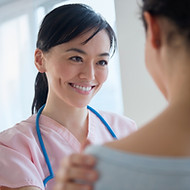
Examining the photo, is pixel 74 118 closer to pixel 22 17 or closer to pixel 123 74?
pixel 123 74

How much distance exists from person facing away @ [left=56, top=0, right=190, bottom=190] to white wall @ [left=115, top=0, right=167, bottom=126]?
1560mm

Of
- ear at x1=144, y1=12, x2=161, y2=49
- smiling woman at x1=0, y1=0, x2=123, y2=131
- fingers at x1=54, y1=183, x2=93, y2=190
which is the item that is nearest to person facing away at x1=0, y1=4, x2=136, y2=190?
fingers at x1=54, y1=183, x2=93, y2=190

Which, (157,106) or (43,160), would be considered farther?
(157,106)

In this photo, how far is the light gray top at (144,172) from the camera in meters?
0.50

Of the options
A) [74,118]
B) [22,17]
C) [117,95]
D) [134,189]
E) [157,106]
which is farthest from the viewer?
[22,17]

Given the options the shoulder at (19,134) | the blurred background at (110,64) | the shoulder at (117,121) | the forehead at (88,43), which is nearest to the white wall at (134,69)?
the blurred background at (110,64)

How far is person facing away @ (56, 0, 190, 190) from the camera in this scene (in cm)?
50

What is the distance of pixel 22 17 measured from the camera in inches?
127

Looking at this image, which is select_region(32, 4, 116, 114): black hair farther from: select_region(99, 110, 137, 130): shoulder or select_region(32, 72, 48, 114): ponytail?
select_region(99, 110, 137, 130): shoulder

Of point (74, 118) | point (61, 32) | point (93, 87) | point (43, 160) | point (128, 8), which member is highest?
point (128, 8)

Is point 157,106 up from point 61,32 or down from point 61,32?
down

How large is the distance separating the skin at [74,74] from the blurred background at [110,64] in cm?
75

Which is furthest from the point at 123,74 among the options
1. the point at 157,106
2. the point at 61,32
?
the point at 61,32

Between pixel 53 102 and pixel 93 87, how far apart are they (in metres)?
0.17
